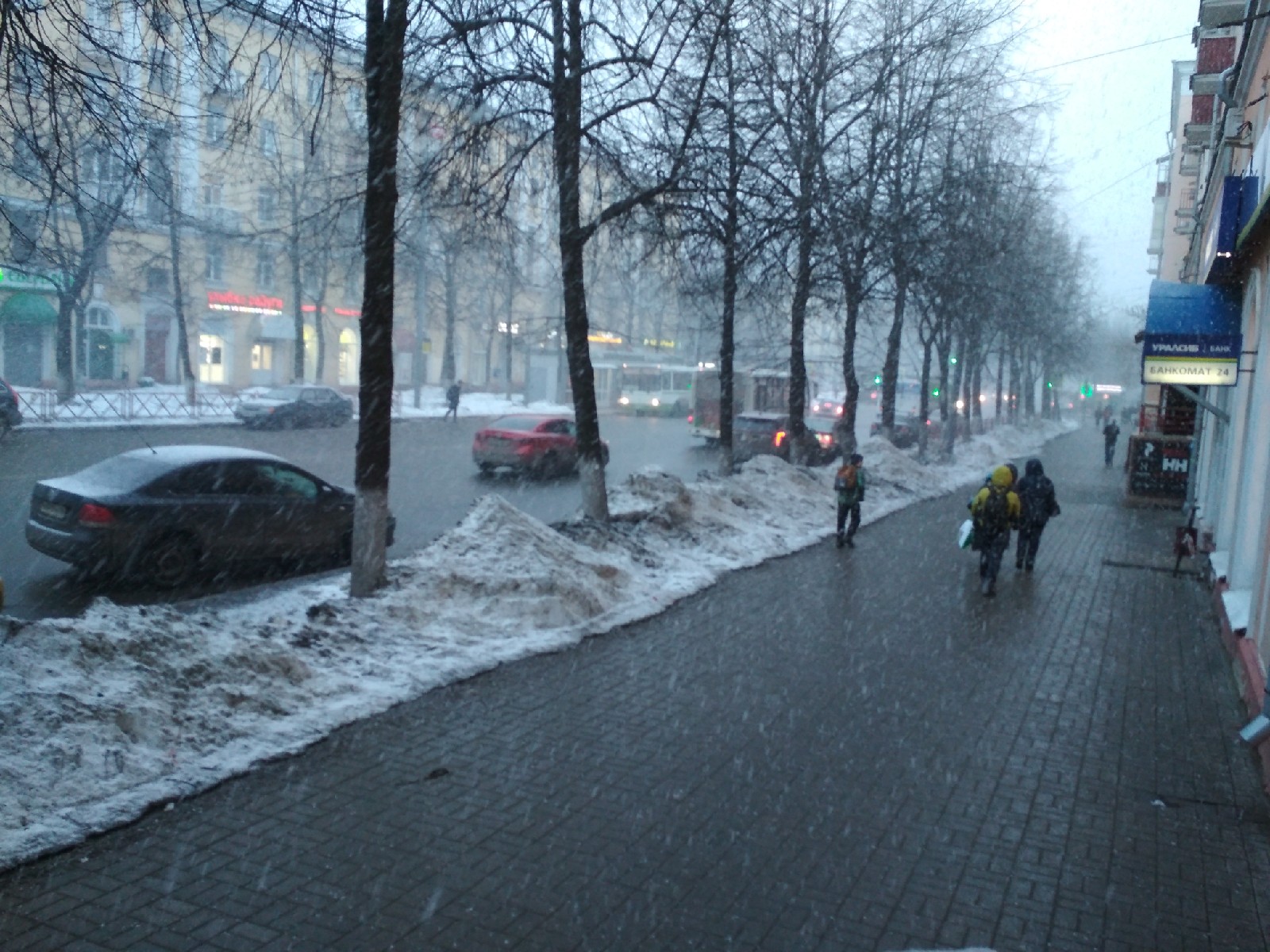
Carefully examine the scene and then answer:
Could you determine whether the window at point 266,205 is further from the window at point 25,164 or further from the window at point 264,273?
the window at point 25,164

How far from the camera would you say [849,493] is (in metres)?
14.8

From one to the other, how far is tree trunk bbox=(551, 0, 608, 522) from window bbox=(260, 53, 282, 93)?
3.93 m

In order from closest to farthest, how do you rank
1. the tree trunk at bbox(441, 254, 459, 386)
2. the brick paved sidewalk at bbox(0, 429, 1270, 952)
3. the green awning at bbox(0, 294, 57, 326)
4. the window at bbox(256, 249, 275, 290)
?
the brick paved sidewalk at bbox(0, 429, 1270, 952)
the green awning at bbox(0, 294, 57, 326)
the tree trunk at bbox(441, 254, 459, 386)
the window at bbox(256, 249, 275, 290)

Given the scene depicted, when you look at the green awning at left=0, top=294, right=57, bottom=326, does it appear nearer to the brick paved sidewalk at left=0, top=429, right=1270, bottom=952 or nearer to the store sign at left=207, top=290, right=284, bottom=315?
the store sign at left=207, top=290, right=284, bottom=315

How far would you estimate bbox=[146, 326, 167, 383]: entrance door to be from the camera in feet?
154

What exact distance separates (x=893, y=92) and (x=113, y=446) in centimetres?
1973

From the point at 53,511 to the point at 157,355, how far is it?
40715 mm

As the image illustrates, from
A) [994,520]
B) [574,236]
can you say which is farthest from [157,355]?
[994,520]

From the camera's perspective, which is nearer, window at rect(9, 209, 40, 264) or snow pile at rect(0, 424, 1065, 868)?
snow pile at rect(0, 424, 1065, 868)

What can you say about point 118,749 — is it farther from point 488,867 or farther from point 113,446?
point 113,446

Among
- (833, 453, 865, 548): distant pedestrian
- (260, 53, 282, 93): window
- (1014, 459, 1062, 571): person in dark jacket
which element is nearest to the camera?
(260, 53, 282, 93): window

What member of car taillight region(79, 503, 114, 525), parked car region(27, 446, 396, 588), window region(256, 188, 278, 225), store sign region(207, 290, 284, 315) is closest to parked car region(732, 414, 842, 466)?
window region(256, 188, 278, 225)

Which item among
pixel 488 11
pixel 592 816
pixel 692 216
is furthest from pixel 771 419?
pixel 592 816

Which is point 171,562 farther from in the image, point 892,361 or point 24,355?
point 24,355
